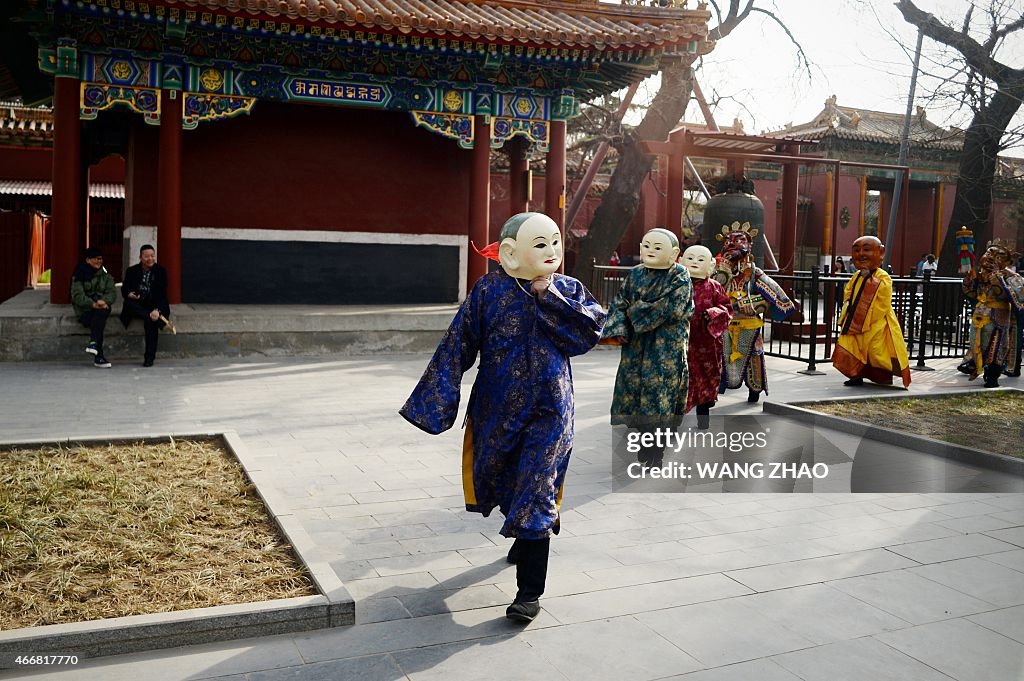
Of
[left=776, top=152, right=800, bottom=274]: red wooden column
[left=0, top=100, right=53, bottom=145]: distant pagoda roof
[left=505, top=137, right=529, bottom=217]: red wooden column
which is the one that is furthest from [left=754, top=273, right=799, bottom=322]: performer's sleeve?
[left=0, top=100, right=53, bottom=145]: distant pagoda roof

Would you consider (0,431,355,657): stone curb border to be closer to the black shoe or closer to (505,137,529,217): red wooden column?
the black shoe

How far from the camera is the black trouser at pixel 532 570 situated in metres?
3.62

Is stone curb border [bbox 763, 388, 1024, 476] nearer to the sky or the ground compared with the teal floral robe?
nearer to the ground

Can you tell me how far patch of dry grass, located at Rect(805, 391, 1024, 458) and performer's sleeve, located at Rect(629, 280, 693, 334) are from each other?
2415 millimetres

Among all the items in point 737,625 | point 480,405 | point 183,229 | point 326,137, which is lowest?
point 737,625

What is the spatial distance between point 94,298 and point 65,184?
5.83 feet

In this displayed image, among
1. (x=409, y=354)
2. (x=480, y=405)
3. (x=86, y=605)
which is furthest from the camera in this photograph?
(x=409, y=354)

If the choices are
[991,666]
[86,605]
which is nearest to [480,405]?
[86,605]

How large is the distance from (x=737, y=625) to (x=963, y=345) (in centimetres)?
1093

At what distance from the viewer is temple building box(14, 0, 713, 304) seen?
11.2m

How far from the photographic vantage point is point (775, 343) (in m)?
14.5

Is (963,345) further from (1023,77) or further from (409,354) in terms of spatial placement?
(409,354)

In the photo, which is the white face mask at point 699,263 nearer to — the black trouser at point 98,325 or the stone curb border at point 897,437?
the stone curb border at point 897,437

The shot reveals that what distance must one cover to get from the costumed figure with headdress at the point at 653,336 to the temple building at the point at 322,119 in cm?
657
